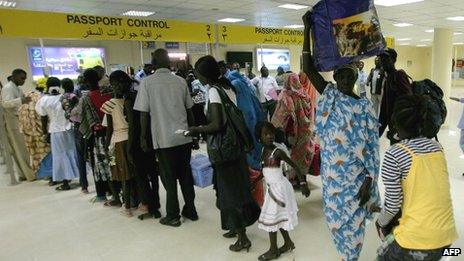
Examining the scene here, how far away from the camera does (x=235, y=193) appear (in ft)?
8.17

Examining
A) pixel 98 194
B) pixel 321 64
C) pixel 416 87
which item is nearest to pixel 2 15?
pixel 98 194

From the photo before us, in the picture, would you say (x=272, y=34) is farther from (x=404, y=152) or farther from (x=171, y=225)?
(x=404, y=152)

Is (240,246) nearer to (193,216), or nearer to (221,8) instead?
(193,216)

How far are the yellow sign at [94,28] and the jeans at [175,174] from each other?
3.63 m

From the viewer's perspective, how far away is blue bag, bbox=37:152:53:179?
4793mm

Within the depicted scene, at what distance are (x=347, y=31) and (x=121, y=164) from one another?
7.86 ft

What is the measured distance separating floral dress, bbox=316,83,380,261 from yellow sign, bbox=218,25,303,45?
5.77 m

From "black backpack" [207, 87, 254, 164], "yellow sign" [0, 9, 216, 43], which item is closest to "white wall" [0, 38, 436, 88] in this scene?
"yellow sign" [0, 9, 216, 43]

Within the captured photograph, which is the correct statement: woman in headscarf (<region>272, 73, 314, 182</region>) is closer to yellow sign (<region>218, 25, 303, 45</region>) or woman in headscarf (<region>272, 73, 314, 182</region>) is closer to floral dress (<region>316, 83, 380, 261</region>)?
floral dress (<region>316, 83, 380, 261</region>)

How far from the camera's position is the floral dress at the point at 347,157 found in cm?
172

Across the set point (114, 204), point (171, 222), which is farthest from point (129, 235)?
point (114, 204)

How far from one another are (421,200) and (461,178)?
10.6 feet

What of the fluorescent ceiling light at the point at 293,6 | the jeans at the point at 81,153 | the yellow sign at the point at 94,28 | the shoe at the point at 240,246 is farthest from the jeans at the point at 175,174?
the fluorescent ceiling light at the point at 293,6

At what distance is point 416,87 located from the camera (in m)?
2.71
